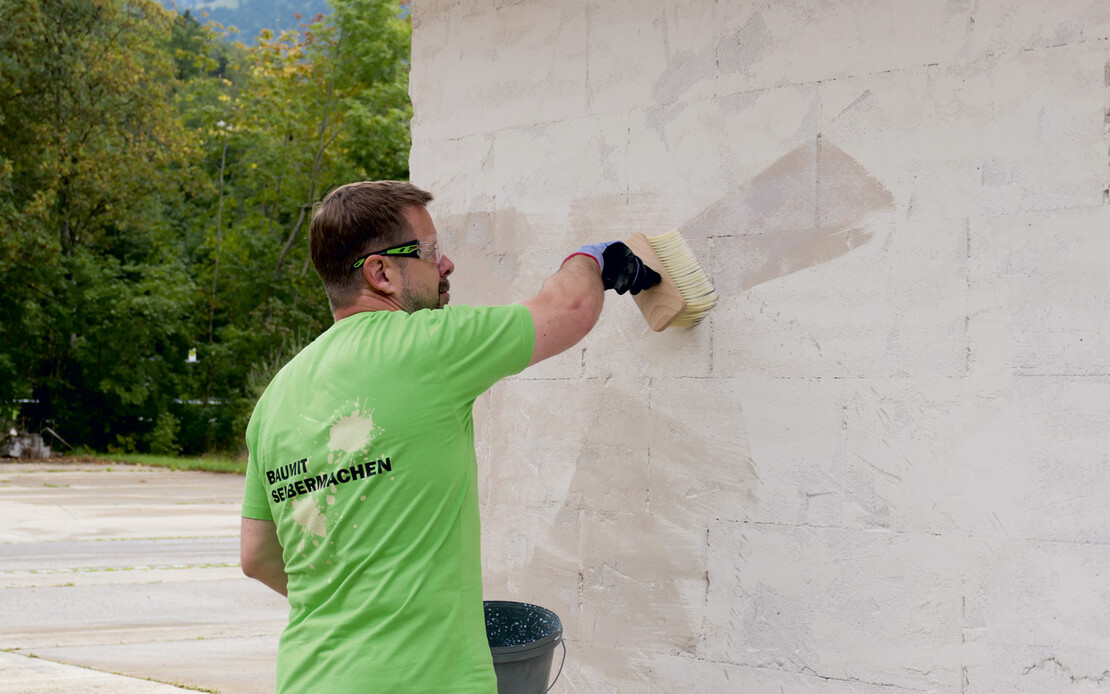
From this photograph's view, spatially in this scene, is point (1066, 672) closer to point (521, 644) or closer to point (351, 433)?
point (521, 644)

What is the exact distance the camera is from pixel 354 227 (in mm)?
2146

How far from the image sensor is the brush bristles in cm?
279

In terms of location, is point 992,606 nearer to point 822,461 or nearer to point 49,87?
point 822,461

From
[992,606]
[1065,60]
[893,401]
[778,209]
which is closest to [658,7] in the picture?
[778,209]

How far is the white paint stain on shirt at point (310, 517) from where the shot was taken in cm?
202

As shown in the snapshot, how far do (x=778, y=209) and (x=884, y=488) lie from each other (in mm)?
796

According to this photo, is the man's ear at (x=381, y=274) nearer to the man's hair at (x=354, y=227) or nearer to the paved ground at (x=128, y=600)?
the man's hair at (x=354, y=227)

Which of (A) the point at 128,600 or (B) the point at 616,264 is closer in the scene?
(B) the point at 616,264

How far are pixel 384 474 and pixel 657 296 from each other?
113 centimetres

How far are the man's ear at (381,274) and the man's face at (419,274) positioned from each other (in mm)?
17

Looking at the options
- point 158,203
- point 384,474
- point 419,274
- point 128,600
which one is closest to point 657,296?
point 419,274

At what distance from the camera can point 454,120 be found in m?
3.57

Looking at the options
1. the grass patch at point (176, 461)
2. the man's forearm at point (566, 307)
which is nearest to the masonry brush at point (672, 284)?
the man's forearm at point (566, 307)

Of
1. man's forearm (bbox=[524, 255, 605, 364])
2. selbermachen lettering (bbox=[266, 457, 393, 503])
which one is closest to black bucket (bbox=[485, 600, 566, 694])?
selbermachen lettering (bbox=[266, 457, 393, 503])
